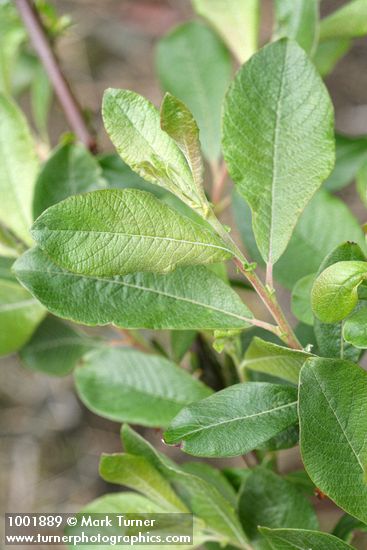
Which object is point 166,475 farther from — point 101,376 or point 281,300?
point 281,300

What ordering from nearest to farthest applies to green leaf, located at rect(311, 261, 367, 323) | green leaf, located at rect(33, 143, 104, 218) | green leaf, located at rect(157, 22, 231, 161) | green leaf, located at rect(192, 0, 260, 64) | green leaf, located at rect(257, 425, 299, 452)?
green leaf, located at rect(311, 261, 367, 323)
green leaf, located at rect(257, 425, 299, 452)
green leaf, located at rect(33, 143, 104, 218)
green leaf, located at rect(192, 0, 260, 64)
green leaf, located at rect(157, 22, 231, 161)

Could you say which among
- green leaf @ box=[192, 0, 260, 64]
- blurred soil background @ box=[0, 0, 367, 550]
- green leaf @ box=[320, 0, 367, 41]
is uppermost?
green leaf @ box=[192, 0, 260, 64]

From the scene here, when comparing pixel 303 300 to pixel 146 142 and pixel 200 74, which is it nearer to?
pixel 146 142

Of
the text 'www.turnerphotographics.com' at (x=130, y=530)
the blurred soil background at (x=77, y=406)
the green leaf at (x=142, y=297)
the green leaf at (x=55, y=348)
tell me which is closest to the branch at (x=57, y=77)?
the green leaf at (x=55, y=348)

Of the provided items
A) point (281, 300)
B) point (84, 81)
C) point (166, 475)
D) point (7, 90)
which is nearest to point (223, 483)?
point (166, 475)

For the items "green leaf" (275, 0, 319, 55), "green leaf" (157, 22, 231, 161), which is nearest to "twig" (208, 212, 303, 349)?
"green leaf" (275, 0, 319, 55)

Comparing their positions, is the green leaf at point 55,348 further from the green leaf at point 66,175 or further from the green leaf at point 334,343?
the green leaf at point 334,343

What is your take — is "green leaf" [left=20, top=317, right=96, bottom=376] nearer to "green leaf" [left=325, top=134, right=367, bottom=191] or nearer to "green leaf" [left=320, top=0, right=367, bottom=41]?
"green leaf" [left=325, top=134, right=367, bottom=191]
